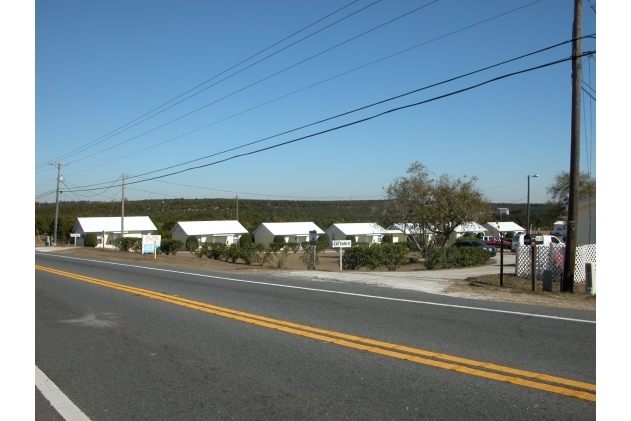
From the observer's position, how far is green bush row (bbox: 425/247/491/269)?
3098cm

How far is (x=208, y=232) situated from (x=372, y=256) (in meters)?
41.2

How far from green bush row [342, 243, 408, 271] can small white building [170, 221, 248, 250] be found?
1516 inches

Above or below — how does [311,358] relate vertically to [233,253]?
above

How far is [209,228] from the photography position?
70.1 meters

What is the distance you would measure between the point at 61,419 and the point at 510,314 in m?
8.04

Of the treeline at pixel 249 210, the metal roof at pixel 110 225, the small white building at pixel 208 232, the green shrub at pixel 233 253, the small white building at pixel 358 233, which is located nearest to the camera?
the green shrub at pixel 233 253

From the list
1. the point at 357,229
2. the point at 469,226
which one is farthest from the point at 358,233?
the point at 469,226

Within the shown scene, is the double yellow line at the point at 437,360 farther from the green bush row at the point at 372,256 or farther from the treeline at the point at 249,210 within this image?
the treeline at the point at 249,210

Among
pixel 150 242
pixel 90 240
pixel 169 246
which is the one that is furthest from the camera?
pixel 90 240

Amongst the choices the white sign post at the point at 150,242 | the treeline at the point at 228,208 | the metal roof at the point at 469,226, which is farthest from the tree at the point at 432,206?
the treeline at the point at 228,208

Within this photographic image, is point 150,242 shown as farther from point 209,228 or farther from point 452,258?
point 209,228

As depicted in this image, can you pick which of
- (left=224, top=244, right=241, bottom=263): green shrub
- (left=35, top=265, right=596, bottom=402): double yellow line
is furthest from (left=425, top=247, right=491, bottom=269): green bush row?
(left=35, top=265, right=596, bottom=402): double yellow line

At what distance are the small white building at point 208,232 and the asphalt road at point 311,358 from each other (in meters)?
55.1

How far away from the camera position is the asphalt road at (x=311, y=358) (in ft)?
18.5
